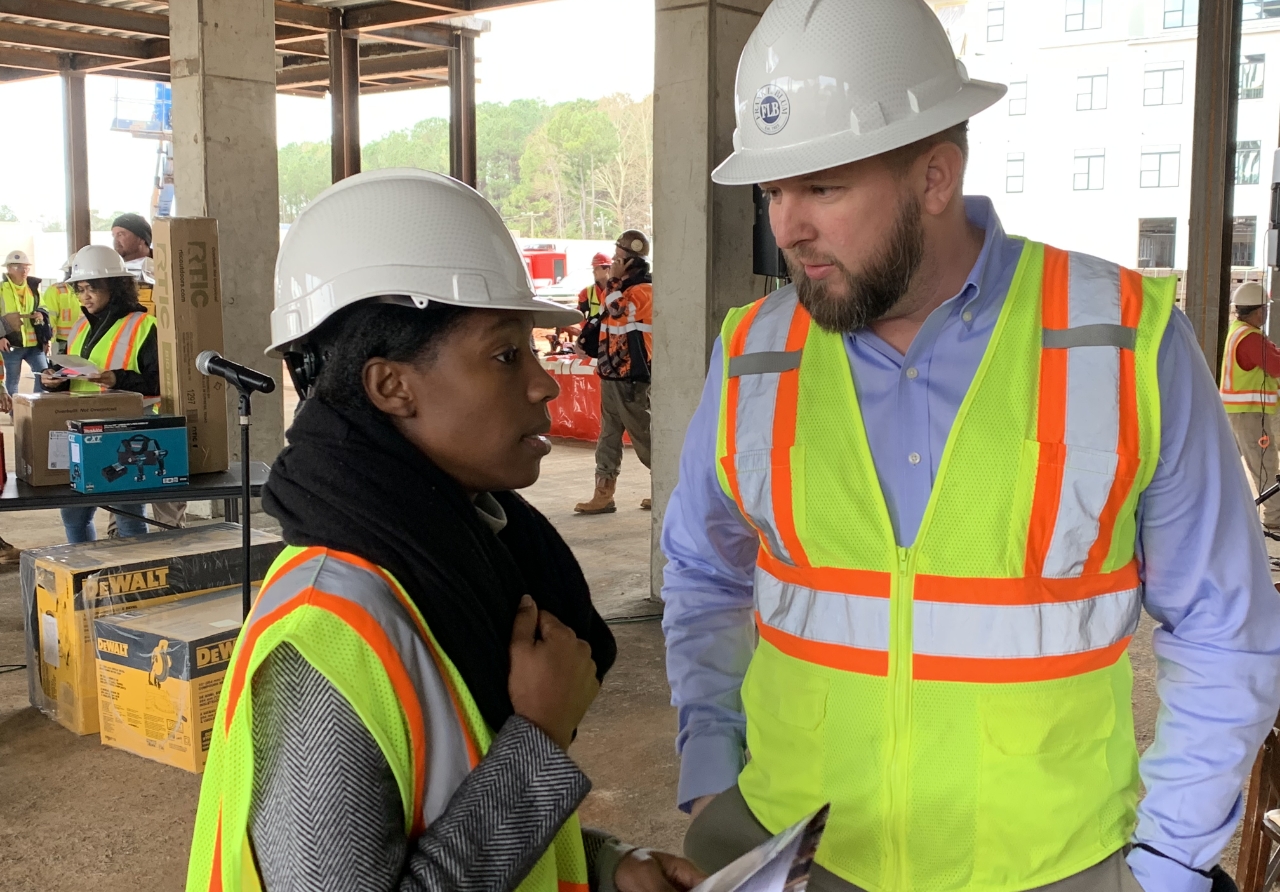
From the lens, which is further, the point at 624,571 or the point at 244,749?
the point at 624,571

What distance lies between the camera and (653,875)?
1.52 m

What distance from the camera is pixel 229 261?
7.84m

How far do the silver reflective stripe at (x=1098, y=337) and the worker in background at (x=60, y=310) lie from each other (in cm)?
1354

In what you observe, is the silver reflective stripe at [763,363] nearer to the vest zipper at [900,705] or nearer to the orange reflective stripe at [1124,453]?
the vest zipper at [900,705]

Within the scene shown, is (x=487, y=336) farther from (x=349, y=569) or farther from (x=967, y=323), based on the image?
(x=967, y=323)

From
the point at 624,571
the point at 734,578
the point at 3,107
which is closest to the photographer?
the point at 734,578

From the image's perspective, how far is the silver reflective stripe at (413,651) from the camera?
3.92 feet

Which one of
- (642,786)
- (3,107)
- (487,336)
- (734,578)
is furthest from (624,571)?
(3,107)

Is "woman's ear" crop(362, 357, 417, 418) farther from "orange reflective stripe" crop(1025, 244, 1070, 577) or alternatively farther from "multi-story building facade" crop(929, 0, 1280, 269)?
"multi-story building facade" crop(929, 0, 1280, 269)

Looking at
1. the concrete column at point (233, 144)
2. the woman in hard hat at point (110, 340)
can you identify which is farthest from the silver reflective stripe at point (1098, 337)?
the concrete column at point (233, 144)

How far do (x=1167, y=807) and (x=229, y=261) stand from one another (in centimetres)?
738

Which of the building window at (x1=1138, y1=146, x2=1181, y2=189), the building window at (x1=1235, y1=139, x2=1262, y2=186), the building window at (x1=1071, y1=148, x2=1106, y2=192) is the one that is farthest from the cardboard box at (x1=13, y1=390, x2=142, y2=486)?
the building window at (x1=1071, y1=148, x2=1106, y2=192)

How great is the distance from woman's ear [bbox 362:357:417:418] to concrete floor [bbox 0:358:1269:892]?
2883 millimetres

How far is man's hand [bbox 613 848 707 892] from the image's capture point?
1.51 metres
